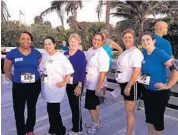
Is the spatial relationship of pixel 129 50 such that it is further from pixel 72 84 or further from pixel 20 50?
pixel 20 50

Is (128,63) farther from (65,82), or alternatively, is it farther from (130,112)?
(65,82)

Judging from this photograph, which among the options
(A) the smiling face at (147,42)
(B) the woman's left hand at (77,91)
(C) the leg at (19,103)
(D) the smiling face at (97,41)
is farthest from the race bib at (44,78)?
(A) the smiling face at (147,42)

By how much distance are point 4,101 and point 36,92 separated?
252 centimetres

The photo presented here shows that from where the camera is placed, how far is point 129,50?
3674 millimetres

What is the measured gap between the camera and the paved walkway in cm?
445

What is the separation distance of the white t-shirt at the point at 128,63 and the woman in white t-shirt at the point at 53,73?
0.61 meters

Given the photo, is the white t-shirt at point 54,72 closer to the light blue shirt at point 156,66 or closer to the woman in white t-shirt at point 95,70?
the woman in white t-shirt at point 95,70

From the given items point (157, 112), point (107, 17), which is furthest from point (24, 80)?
point (107, 17)

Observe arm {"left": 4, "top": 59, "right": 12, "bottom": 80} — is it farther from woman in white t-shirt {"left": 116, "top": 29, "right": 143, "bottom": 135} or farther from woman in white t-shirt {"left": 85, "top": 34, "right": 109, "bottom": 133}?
woman in white t-shirt {"left": 116, "top": 29, "right": 143, "bottom": 135}

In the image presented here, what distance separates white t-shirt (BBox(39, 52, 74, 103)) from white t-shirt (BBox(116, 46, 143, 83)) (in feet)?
1.99

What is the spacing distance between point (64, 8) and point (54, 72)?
26.1 m

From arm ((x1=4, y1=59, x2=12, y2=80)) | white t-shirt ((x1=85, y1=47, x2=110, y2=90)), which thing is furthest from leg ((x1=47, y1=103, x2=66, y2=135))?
arm ((x1=4, y1=59, x2=12, y2=80))

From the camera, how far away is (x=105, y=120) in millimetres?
5000

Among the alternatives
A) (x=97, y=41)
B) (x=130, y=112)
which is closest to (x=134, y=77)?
(x=130, y=112)
